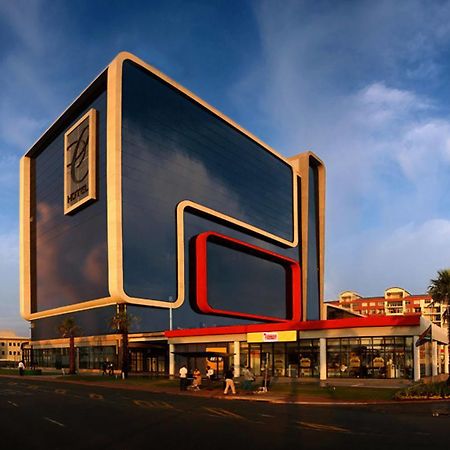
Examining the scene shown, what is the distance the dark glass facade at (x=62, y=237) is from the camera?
85.8 meters

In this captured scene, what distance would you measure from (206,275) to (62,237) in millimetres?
27983

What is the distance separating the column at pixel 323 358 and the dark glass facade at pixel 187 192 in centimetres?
3964

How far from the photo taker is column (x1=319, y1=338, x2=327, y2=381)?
4809 centimetres

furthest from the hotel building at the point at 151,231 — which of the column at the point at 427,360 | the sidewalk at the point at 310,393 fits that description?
the sidewalk at the point at 310,393

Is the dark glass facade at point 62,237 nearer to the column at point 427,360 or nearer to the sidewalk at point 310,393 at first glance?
the sidewalk at point 310,393

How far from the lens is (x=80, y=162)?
9138 centimetres

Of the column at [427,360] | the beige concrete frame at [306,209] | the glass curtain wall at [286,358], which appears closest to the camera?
the glass curtain wall at [286,358]

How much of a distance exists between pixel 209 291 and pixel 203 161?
2473 cm

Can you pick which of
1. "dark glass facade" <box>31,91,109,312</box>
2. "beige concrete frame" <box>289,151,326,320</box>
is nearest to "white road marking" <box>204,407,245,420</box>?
"dark glass facade" <box>31,91,109,312</box>

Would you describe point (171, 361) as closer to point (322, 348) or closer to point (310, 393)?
point (322, 348)

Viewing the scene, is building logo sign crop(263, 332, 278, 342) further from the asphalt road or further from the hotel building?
the asphalt road

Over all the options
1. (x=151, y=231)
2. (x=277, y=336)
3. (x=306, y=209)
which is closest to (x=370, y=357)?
(x=277, y=336)

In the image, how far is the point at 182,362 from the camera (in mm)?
60156

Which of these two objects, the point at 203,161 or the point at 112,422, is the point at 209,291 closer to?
the point at 203,161
